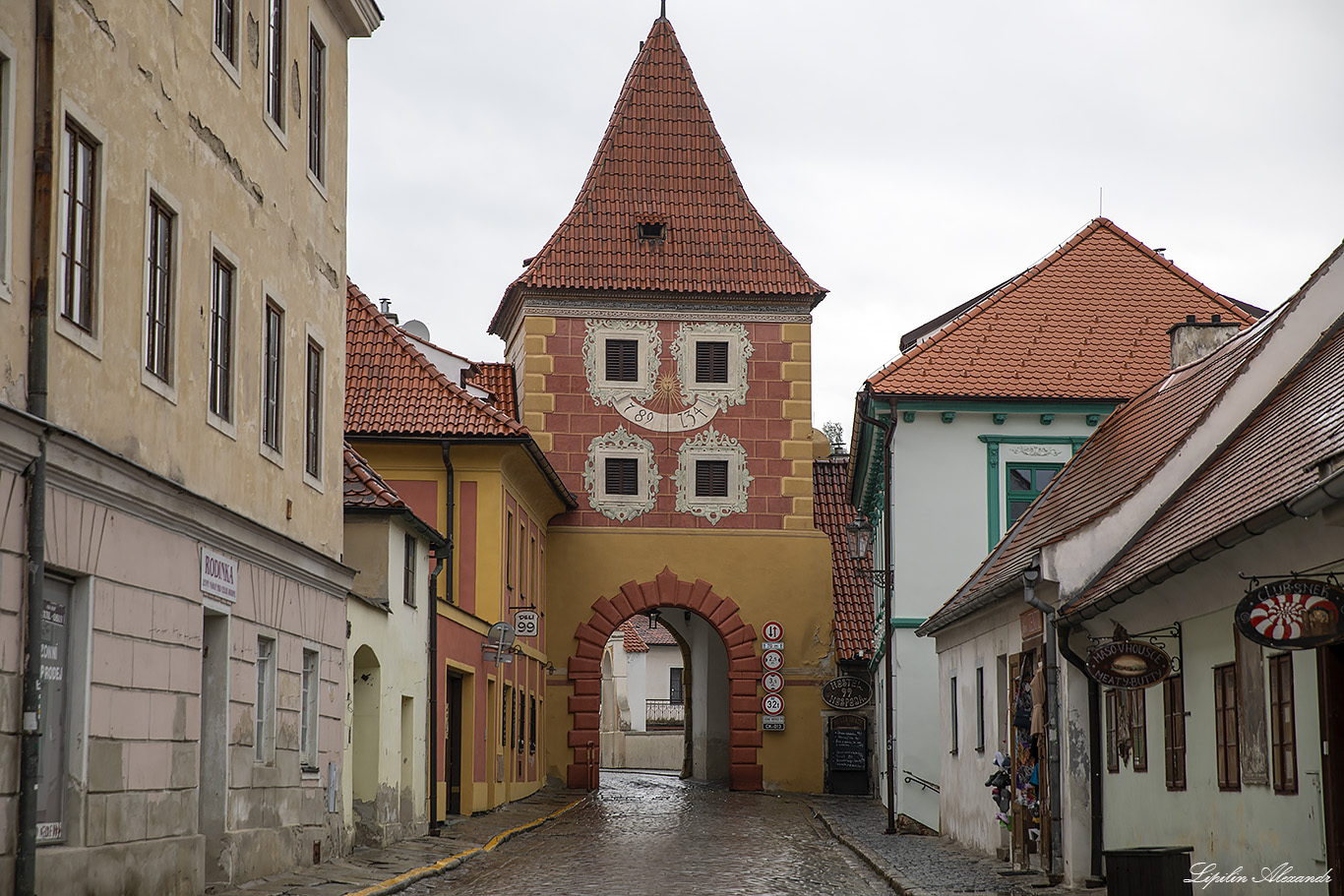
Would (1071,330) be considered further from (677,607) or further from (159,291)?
(159,291)

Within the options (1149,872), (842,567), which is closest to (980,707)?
(1149,872)

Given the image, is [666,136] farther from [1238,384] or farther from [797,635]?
[1238,384]

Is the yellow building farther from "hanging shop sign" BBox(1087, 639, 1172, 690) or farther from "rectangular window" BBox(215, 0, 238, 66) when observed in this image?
"hanging shop sign" BBox(1087, 639, 1172, 690)

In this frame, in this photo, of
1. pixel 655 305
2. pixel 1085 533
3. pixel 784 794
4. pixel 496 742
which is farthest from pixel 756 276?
pixel 1085 533

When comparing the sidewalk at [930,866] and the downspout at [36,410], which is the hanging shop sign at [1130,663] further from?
the downspout at [36,410]

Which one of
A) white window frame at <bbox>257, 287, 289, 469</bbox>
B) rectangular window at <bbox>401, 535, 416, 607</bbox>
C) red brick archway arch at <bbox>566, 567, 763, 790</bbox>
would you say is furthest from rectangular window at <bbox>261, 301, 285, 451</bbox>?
red brick archway arch at <bbox>566, 567, 763, 790</bbox>

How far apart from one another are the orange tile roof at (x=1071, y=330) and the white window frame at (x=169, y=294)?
1637cm

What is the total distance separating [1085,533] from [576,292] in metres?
27.0

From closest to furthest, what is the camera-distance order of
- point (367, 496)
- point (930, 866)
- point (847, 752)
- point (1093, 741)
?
point (1093, 741) → point (930, 866) → point (367, 496) → point (847, 752)

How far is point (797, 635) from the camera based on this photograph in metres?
42.2

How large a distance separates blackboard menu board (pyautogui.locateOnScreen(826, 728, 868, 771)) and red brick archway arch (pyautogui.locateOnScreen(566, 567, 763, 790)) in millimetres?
1819

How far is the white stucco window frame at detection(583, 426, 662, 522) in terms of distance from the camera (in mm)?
42156

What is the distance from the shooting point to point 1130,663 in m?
13.7

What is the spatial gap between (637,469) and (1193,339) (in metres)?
20.6
